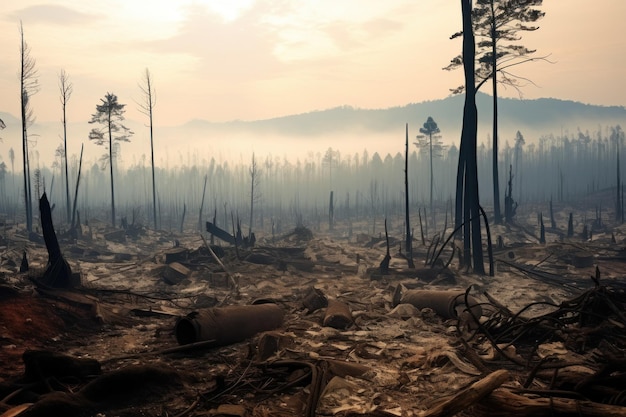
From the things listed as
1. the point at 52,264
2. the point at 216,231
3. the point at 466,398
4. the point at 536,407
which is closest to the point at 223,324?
the point at 466,398

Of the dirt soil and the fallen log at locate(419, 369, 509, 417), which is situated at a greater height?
the fallen log at locate(419, 369, 509, 417)

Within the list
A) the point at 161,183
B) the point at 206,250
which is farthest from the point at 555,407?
the point at 161,183

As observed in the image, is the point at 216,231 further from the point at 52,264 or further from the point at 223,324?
the point at 223,324

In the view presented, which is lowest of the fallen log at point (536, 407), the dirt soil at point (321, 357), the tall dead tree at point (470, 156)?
the dirt soil at point (321, 357)

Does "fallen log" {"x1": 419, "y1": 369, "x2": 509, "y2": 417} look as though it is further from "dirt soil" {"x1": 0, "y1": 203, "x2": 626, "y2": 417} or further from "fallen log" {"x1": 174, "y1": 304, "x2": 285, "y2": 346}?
"fallen log" {"x1": 174, "y1": 304, "x2": 285, "y2": 346}

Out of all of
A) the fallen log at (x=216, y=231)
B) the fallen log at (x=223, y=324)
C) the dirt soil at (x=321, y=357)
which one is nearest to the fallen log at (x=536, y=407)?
the dirt soil at (x=321, y=357)

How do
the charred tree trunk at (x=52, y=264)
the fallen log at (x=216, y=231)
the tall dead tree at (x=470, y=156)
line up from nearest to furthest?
the charred tree trunk at (x=52, y=264) < the tall dead tree at (x=470, y=156) < the fallen log at (x=216, y=231)

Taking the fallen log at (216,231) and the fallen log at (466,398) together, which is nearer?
the fallen log at (466,398)

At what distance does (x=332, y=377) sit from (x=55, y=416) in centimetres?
273

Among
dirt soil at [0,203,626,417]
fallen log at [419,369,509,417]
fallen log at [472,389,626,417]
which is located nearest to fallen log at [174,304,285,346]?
dirt soil at [0,203,626,417]

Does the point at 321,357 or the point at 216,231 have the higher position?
the point at 216,231

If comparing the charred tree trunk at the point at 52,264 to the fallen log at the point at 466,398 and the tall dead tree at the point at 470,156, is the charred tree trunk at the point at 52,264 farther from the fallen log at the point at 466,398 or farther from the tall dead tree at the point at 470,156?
the tall dead tree at the point at 470,156

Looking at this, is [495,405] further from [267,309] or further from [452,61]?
[452,61]

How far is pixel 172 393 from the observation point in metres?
4.76
